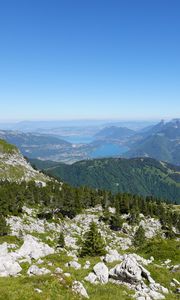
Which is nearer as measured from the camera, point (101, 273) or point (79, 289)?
point (79, 289)

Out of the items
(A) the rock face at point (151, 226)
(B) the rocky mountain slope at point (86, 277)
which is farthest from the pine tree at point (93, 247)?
(A) the rock face at point (151, 226)

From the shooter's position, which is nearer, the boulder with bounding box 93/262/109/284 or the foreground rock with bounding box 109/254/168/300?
the foreground rock with bounding box 109/254/168/300

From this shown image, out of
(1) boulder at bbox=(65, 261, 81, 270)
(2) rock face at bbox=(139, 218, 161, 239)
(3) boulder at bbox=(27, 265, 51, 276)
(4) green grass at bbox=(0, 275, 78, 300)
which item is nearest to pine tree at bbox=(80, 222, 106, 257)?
(1) boulder at bbox=(65, 261, 81, 270)

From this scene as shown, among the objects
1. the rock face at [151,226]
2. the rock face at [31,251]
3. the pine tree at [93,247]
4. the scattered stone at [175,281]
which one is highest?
the scattered stone at [175,281]

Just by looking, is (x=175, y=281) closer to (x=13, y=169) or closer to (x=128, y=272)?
(x=128, y=272)

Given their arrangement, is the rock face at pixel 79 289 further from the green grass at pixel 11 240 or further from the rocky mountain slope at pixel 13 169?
the rocky mountain slope at pixel 13 169

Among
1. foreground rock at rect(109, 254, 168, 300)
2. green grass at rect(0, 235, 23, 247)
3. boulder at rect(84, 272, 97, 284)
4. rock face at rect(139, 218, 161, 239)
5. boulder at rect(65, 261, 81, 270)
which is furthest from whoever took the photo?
rock face at rect(139, 218, 161, 239)

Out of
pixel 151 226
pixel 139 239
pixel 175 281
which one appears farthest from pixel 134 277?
pixel 151 226

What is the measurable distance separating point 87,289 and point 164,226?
90.8m

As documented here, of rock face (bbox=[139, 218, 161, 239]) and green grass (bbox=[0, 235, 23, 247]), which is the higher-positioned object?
green grass (bbox=[0, 235, 23, 247])

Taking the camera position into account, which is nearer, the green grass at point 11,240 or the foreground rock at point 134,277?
the foreground rock at point 134,277

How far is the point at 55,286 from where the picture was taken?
22469 millimetres

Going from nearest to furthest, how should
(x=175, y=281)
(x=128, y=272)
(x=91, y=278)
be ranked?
1. (x=91, y=278)
2. (x=128, y=272)
3. (x=175, y=281)

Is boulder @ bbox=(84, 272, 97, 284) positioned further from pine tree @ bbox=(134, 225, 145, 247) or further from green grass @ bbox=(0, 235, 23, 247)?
pine tree @ bbox=(134, 225, 145, 247)
